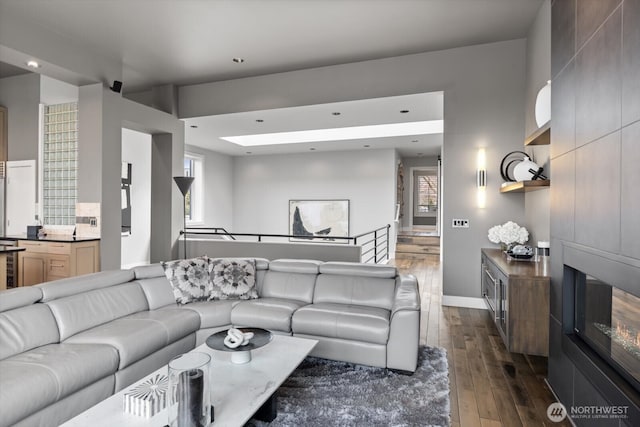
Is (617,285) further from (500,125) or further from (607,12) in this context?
(500,125)

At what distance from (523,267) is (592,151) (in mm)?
1545

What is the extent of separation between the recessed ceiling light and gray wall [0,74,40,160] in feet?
10.8

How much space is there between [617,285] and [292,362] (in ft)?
5.75

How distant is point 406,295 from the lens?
3.00 metres

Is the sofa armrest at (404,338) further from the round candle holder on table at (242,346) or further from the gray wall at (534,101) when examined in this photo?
the gray wall at (534,101)

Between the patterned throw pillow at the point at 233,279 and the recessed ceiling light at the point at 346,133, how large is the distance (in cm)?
454

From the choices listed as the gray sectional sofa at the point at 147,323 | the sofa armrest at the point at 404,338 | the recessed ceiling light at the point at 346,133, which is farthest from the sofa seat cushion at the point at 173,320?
the recessed ceiling light at the point at 346,133

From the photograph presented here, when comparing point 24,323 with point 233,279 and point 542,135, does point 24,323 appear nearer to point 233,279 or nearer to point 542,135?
point 233,279

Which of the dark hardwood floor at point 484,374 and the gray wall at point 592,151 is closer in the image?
the gray wall at point 592,151

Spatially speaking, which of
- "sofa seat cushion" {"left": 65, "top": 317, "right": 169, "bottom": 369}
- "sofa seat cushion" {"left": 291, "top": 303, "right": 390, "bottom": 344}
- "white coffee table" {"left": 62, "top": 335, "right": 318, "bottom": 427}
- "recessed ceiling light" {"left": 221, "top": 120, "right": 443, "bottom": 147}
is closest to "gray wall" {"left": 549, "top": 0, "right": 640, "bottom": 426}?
"sofa seat cushion" {"left": 291, "top": 303, "right": 390, "bottom": 344}

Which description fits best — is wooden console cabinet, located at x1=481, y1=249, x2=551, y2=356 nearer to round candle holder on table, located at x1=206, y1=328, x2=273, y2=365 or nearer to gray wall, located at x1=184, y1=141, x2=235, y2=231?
round candle holder on table, located at x1=206, y1=328, x2=273, y2=365

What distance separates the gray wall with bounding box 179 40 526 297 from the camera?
4.61m

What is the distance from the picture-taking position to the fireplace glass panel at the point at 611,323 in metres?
1.62

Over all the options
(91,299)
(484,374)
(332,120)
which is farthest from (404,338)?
(332,120)
